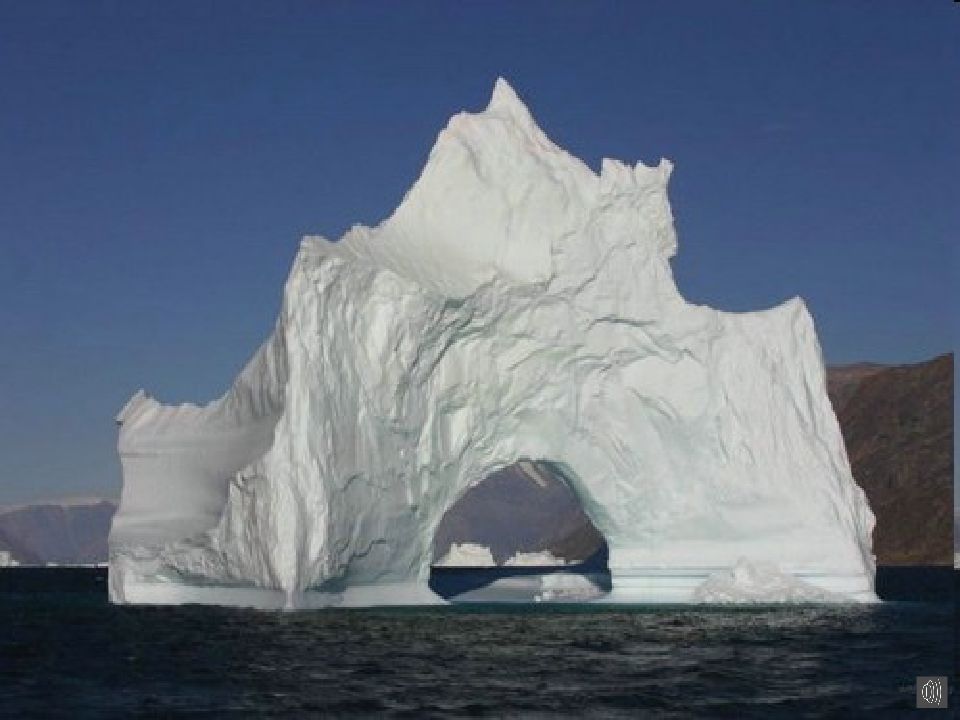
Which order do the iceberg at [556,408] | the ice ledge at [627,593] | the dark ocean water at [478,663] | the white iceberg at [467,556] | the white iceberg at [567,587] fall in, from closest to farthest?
the dark ocean water at [478,663] < the ice ledge at [627,593] < the iceberg at [556,408] < the white iceberg at [567,587] < the white iceberg at [467,556]

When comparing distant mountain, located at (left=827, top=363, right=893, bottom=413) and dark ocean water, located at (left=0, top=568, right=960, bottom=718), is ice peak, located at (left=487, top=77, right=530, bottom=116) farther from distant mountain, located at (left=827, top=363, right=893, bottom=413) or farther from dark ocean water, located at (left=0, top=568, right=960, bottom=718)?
distant mountain, located at (left=827, top=363, right=893, bottom=413)

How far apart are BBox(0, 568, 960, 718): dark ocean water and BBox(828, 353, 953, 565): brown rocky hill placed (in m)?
90.5

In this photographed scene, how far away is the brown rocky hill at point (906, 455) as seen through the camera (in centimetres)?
13088

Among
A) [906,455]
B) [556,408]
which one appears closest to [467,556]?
[556,408]

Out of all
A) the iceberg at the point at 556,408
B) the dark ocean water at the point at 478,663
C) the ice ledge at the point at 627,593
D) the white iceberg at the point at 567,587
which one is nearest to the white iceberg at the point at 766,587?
the ice ledge at the point at 627,593

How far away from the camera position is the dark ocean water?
80.7 feet

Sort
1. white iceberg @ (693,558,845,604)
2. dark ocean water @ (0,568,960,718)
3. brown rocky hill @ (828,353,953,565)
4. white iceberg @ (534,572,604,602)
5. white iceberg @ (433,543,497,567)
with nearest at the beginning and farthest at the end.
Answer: dark ocean water @ (0,568,960,718) → white iceberg @ (693,558,845,604) → white iceberg @ (534,572,604,602) → white iceberg @ (433,543,497,567) → brown rocky hill @ (828,353,953,565)

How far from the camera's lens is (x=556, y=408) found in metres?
43.9

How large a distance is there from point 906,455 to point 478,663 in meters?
114

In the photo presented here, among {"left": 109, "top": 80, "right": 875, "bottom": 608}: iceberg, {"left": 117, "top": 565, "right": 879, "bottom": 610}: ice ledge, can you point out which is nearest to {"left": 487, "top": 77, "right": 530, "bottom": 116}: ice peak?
{"left": 109, "top": 80, "right": 875, "bottom": 608}: iceberg

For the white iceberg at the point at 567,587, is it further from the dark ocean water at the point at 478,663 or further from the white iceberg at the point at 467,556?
the white iceberg at the point at 467,556

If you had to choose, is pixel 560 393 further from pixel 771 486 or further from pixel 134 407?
pixel 134 407

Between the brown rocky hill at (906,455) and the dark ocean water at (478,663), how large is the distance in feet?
297

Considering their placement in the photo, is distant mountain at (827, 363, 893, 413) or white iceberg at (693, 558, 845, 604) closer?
white iceberg at (693, 558, 845, 604)
